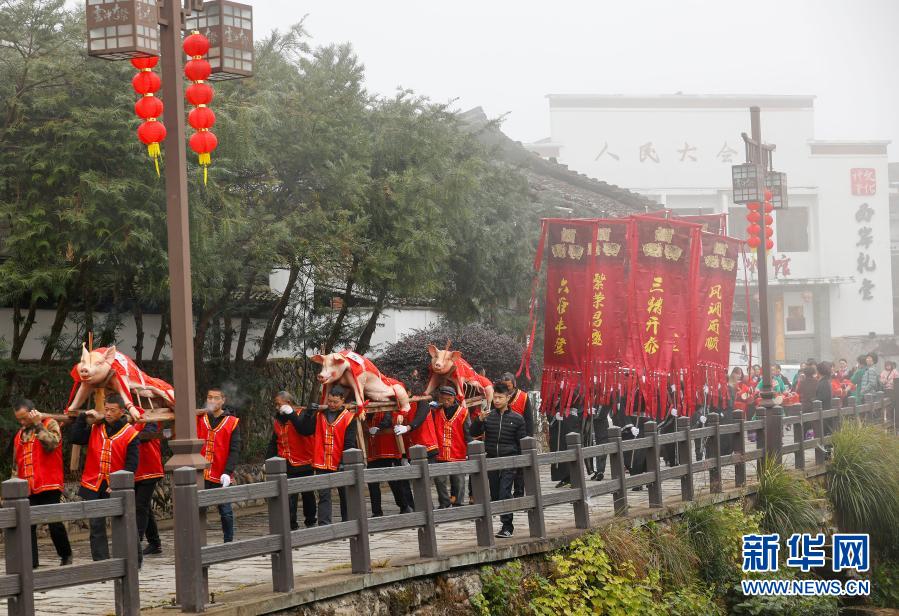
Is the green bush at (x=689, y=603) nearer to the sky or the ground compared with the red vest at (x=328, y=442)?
nearer to the ground

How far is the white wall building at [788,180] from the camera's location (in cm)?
4791

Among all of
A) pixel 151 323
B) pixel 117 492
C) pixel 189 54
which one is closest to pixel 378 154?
pixel 151 323

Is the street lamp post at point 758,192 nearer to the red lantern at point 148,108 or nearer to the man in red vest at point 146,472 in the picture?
the man in red vest at point 146,472

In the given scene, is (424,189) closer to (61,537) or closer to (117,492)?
(61,537)

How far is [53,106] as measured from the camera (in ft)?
44.1

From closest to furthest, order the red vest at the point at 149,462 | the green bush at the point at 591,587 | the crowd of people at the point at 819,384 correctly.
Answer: the green bush at the point at 591,587, the red vest at the point at 149,462, the crowd of people at the point at 819,384

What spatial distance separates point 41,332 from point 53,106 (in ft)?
12.6

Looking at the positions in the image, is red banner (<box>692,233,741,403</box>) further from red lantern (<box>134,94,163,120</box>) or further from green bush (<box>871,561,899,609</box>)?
red lantern (<box>134,94,163,120</box>)

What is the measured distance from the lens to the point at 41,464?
35.6 ft

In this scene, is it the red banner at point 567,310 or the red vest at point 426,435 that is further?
the red banner at point 567,310

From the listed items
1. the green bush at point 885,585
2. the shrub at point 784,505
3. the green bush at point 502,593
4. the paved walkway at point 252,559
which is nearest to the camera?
the paved walkway at point 252,559

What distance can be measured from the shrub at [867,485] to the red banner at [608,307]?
4.43 metres

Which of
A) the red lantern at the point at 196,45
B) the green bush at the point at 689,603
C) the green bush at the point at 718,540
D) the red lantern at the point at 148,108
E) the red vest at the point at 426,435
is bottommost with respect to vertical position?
the green bush at the point at 689,603

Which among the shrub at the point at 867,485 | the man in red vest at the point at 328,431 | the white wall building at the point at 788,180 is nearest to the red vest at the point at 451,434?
the man in red vest at the point at 328,431
